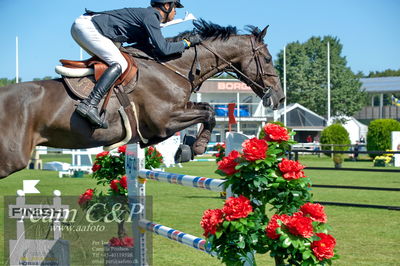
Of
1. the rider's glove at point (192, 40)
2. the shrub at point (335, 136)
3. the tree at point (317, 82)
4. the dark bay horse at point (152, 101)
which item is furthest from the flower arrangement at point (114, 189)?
the tree at point (317, 82)

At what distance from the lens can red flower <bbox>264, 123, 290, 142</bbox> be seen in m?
3.57

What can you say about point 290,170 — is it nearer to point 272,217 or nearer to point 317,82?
point 272,217

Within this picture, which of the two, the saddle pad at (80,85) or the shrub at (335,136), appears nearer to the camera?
the saddle pad at (80,85)

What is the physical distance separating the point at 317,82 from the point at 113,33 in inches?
2399

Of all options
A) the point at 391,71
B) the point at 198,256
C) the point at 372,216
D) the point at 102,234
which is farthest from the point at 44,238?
the point at 391,71

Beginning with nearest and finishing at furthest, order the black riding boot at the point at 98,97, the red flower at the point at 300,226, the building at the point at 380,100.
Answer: the red flower at the point at 300,226 → the black riding boot at the point at 98,97 → the building at the point at 380,100

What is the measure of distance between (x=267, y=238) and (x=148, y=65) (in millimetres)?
2320

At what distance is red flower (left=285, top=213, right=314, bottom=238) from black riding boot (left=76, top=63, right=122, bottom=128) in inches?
80.9

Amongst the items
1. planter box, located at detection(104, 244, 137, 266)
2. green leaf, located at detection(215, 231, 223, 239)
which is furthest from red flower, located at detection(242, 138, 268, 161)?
planter box, located at detection(104, 244, 137, 266)

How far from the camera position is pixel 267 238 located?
3.37 m

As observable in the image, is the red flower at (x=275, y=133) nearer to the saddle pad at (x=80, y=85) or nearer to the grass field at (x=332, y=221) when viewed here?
the saddle pad at (x=80, y=85)

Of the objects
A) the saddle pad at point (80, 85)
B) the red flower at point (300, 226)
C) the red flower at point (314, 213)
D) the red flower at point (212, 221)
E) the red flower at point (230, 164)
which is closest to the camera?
the red flower at point (300, 226)

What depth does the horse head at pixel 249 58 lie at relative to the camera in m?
5.66

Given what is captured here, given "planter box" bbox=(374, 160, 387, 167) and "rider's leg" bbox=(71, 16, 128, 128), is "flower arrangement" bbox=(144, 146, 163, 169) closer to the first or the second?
"rider's leg" bbox=(71, 16, 128, 128)
